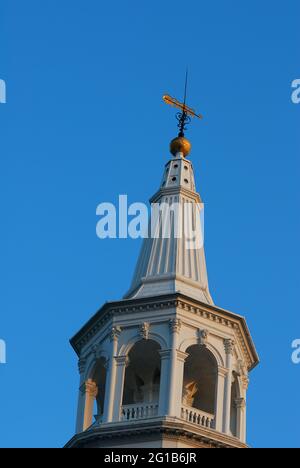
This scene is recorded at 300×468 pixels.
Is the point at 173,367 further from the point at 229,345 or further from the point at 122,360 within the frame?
the point at 229,345

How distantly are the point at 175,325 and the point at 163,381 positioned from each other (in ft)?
7.91

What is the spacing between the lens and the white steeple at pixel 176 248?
61875mm

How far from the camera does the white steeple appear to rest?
61.9m

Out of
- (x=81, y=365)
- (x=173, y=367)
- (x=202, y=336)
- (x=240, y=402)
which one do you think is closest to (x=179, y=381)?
(x=173, y=367)

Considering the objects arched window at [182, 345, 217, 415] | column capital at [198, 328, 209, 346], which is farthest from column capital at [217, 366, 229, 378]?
column capital at [198, 328, 209, 346]

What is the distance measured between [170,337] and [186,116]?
14.1 metres

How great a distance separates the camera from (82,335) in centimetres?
6203

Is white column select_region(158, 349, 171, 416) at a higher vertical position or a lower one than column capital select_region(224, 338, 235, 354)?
lower

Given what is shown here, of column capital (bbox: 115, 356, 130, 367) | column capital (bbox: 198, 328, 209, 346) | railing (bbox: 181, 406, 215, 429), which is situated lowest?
railing (bbox: 181, 406, 215, 429)

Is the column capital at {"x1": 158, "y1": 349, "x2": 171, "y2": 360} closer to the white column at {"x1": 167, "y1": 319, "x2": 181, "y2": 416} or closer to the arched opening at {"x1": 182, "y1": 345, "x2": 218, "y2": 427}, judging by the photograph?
the white column at {"x1": 167, "y1": 319, "x2": 181, "y2": 416}

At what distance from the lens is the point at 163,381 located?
5788cm

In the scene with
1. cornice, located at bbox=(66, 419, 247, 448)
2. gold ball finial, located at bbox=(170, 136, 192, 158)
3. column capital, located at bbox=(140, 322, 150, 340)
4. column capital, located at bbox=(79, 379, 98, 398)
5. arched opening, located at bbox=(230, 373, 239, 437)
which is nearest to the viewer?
cornice, located at bbox=(66, 419, 247, 448)

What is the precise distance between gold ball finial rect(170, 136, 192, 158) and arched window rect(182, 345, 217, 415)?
1116 centimetres
